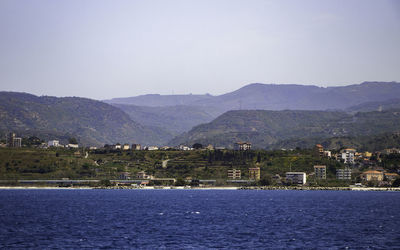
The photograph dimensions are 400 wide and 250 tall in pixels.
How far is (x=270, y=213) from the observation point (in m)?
118

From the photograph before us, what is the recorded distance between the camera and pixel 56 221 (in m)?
99.6

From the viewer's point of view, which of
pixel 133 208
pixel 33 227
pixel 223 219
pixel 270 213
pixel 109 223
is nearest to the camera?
pixel 33 227

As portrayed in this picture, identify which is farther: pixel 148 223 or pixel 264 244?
pixel 148 223

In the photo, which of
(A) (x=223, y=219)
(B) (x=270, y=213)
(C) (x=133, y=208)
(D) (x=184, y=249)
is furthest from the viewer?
(C) (x=133, y=208)

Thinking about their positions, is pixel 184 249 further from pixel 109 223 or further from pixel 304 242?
pixel 109 223

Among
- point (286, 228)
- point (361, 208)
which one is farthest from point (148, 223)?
point (361, 208)

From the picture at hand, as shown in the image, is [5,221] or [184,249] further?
[5,221]

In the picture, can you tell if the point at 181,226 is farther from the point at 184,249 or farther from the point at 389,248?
the point at 389,248

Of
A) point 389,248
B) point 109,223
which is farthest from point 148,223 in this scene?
point 389,248

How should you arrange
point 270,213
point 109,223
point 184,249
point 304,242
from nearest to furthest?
point 184,249, point 304,242, point 109,223, point 270,213

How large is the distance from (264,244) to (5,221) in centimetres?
4458

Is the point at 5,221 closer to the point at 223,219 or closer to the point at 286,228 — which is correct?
the point at 223,219

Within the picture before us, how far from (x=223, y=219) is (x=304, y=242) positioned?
30.6 m

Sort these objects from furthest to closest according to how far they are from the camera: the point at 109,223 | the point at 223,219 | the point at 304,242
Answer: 1. the point at 223,219
2. the point at 109,223
3. the point at 304,242
